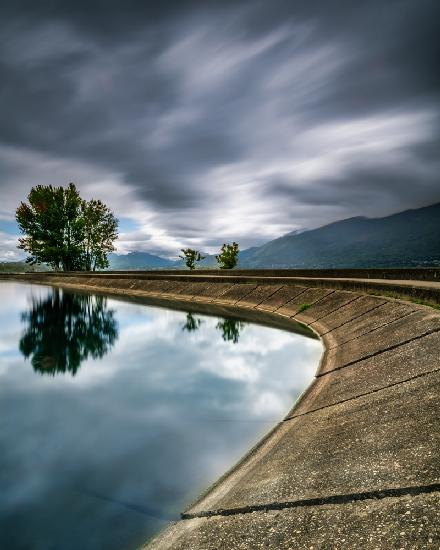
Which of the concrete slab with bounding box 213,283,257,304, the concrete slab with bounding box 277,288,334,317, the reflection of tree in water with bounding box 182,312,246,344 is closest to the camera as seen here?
the reflection of tree in water with bounding box 182,312,246,344

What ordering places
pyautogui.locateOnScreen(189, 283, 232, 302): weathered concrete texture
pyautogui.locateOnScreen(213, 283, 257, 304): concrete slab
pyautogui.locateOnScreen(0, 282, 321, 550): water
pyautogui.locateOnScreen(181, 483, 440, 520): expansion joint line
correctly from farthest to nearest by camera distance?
pyautogui.locateOnScreen(189, 283, 232, 302): weathered concrete texture, pyautogui.locateOnScreen(213, 283, 257, 304): concrete slab, pyautogui.locateOnScreen(0, 282, 321, 550): water, pyautogui.locateOnScreen(181, 483, 440, 520): expansion joint line

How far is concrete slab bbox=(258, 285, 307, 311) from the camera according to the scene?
3376cm

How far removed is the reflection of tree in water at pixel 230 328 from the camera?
24200 mm

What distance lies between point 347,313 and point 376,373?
41.9ft

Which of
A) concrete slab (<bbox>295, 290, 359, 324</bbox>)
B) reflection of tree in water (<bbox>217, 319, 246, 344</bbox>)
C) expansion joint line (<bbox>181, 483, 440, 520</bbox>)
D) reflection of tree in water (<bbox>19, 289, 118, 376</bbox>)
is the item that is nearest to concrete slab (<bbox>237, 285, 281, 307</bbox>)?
reflection of tree in water (<bbox>217, 319, 246, 344</bbox>)

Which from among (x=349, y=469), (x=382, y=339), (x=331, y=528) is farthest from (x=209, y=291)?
(x=331, y=528)

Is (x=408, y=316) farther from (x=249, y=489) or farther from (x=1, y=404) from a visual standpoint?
(x=1, y=404)

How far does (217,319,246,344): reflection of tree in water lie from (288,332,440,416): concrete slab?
1058 centimetres

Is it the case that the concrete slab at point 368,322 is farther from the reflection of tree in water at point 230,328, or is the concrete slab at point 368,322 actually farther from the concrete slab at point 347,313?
the reflection of tree in water at point 230,328

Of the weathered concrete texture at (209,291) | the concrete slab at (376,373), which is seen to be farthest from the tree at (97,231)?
the concrete slab at (376,373)

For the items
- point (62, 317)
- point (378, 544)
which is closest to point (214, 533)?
point (378, 544)

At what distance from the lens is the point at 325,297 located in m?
29.1

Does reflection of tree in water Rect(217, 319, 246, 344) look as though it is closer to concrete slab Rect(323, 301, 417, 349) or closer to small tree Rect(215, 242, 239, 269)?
concrete slab Rect(323, 301, 417, 349)

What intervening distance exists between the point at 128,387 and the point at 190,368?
3.52 meters
